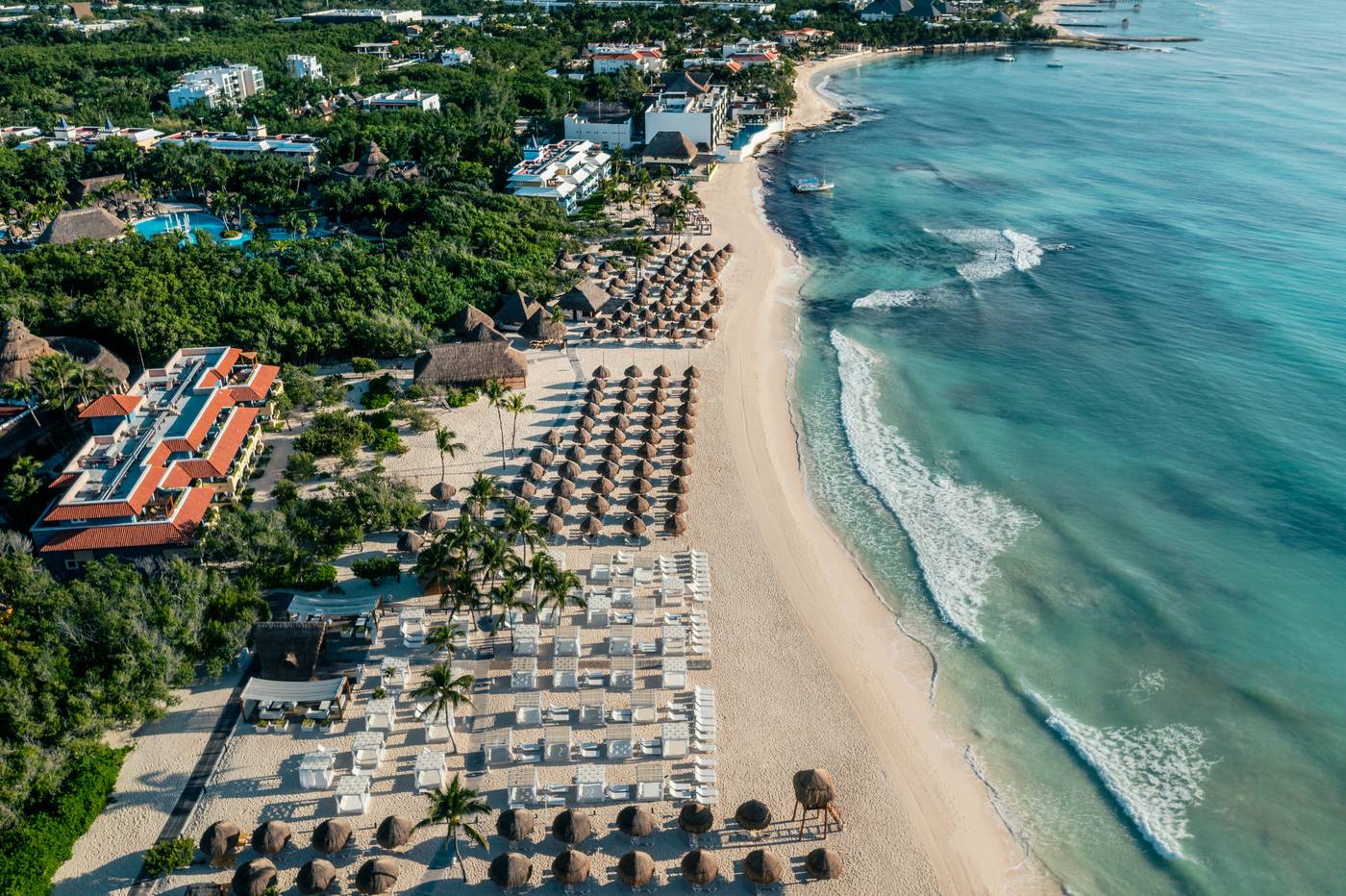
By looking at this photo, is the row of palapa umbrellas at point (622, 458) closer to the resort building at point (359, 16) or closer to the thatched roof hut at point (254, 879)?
the thatched roof hut at point (254, 879)

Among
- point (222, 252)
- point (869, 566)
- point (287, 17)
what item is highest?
point (287, 17)

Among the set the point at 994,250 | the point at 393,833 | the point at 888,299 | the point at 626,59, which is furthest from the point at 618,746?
the point at 626,59

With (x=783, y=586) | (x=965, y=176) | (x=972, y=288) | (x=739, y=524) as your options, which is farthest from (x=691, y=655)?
(x=965, y=176)

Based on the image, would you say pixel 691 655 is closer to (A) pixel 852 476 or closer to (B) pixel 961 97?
(A) pixel 852 476

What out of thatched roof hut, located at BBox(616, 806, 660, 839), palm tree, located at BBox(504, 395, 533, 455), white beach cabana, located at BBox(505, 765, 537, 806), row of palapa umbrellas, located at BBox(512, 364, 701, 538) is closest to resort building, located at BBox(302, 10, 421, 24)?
palm tree, located at BBox(504, 395, 533, 455)

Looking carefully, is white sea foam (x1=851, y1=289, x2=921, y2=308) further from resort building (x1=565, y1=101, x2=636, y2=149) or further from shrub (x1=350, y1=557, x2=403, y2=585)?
resort building (x1=565, y1=101, x2=636, y2=149)
